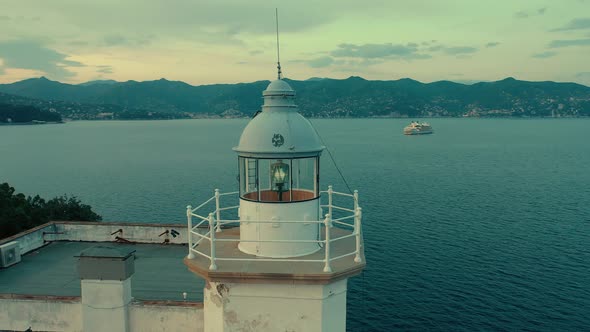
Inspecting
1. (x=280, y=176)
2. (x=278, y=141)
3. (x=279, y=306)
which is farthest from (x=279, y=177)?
(x=279, y=306)

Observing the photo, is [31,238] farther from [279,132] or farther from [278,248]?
[279,132]

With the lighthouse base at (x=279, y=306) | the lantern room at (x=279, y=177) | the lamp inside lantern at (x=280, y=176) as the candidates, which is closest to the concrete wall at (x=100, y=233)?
the lantern room at (x=279, y=177)

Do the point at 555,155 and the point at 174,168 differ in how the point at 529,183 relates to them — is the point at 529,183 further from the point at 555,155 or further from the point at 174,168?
the point at 174,168

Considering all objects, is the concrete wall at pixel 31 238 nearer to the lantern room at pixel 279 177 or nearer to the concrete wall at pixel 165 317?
the concrete wall at pixel 165 317

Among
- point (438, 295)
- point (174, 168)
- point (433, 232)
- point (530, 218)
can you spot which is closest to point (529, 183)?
point (530, 218)

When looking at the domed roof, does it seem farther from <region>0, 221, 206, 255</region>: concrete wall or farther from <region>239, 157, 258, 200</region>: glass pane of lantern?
<region>0, 221, 206, 255</region>: concrete wall
